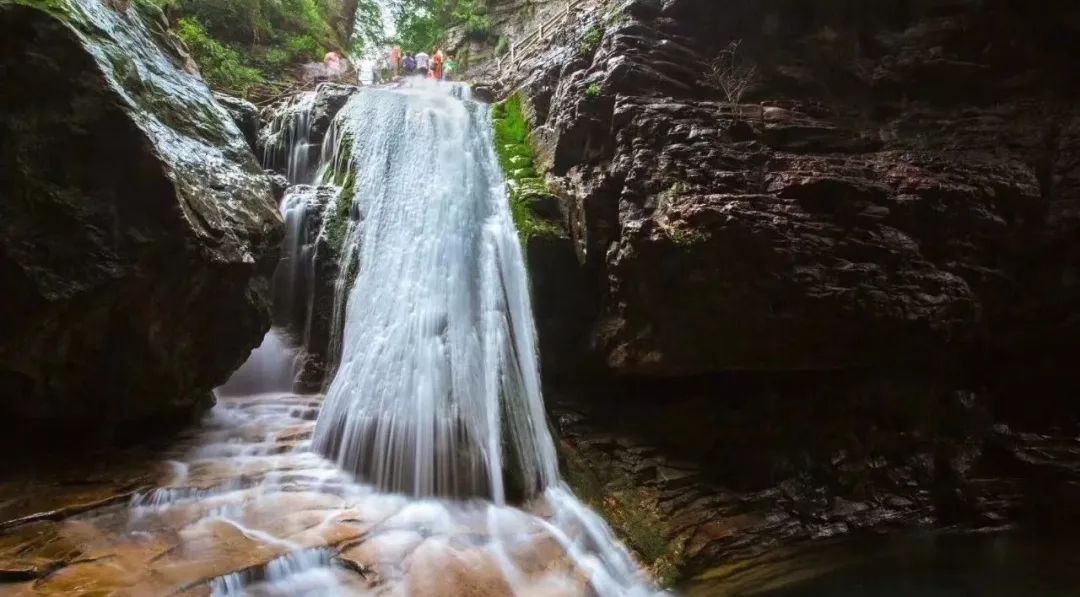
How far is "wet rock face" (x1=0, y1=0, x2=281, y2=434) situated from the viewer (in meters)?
5.12

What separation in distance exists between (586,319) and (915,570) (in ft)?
17.4

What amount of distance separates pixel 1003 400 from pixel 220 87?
54.0 feet

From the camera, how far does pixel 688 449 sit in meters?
8.30

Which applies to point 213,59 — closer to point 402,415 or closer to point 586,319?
point 586,319

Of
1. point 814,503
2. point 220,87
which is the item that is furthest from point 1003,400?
point 220,87

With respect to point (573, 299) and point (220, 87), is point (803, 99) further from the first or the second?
point (220, 87)

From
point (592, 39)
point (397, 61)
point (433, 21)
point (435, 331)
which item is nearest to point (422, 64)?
point (397, 61)

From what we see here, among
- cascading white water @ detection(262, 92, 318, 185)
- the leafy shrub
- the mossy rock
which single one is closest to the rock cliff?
the mossy rock

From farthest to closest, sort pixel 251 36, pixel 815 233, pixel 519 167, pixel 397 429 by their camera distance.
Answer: pixel 251 36, pixel 519 167, pixel 815 233, pixel 397 429

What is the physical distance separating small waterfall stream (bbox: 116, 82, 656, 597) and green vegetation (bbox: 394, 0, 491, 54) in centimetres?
969

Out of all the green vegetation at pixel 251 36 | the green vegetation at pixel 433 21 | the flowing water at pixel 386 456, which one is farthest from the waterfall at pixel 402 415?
the green vegetation at pixel 433 21

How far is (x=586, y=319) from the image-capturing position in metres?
8.83

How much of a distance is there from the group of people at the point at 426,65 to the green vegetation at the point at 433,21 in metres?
1.30

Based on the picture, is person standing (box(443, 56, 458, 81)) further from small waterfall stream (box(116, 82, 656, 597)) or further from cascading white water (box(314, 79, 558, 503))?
small waterfall stream (box(116, 82, 656, 597))
